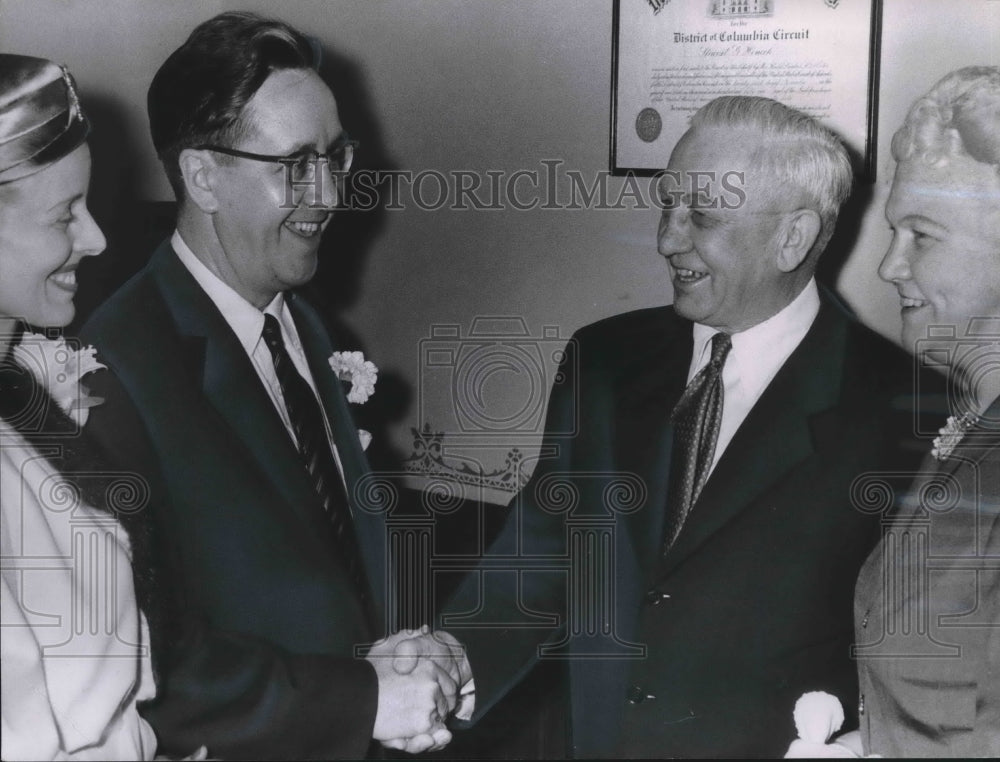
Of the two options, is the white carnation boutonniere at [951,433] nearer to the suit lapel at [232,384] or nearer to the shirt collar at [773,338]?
the shirt collar at [773,338]

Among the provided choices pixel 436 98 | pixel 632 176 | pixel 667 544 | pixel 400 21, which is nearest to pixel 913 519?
pixel 667 544

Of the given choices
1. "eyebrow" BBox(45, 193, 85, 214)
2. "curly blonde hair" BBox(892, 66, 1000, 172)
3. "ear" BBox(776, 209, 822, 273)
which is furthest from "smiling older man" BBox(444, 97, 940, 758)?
"eyebrow" BBox(45, 193, 85, 214)

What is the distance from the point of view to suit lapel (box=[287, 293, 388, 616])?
1515 mm

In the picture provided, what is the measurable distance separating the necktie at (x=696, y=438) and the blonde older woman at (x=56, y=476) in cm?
72

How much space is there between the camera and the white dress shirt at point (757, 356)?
1444 millimetres

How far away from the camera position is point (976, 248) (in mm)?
1448

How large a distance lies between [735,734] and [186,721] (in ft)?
2.46

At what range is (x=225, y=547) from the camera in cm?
142

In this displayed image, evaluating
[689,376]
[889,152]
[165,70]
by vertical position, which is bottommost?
[689,376]

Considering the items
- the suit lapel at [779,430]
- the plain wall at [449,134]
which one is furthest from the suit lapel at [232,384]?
the suit lapel at [779,430]

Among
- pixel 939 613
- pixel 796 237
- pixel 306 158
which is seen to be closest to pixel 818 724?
pixel 939 613

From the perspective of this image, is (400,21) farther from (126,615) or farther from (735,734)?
(735,734)

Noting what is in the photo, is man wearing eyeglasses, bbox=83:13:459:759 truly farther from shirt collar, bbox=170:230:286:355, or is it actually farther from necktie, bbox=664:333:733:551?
necktie, bbox=664:333:733:551

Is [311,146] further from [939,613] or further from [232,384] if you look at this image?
[939,613]
